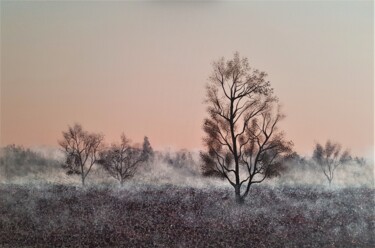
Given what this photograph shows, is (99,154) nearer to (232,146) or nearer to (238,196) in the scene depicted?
(232,146)

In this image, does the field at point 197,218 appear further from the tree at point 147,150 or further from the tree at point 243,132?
the tree at point 147,150

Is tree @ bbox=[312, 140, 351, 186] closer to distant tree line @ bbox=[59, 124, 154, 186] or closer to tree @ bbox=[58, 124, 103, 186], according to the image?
distant tree line @ bbox=[59, 124, 154, 186]

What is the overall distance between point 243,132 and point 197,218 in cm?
165

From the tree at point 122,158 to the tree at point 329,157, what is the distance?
284cm

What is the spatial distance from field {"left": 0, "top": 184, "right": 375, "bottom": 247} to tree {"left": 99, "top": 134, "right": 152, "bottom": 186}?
0.26m

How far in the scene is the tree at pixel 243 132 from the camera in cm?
855

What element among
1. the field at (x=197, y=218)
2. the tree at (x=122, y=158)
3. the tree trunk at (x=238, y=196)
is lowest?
the field at (x=197, y=218)

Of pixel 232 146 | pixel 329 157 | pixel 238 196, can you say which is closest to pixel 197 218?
pixel 238 196

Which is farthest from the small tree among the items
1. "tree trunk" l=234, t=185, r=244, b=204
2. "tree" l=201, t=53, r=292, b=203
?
"tree trunk" l=234, t=185, r=244, b=204

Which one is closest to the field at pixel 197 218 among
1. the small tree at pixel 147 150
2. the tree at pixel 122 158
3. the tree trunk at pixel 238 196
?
the tree trunk at pixel 238 196

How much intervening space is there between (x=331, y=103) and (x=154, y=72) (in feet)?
10.2

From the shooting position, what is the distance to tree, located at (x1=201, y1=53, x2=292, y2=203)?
8.55m

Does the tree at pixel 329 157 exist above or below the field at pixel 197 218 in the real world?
above

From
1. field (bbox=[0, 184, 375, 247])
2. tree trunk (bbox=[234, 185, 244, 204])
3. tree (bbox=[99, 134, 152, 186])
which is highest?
tree (bbox=[99, 134, 152, 186])
